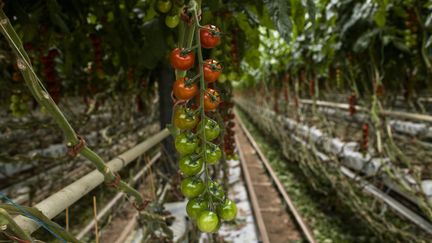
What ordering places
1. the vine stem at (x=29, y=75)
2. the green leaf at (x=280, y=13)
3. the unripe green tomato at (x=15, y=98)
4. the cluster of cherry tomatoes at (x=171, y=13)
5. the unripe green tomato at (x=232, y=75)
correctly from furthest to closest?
1. the unripe green tomato at (x=15, y=98)
2. the unripe green tomato at (x=232, y=75)
3. the green leaf at (x=280, y=13)
4. the cluster of cherry tomatoes at (x=171, y=13)
5. the vine stem at (x=29, y=75)

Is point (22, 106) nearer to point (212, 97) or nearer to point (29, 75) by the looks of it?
point (29, 75)

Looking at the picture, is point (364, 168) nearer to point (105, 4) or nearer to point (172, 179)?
point (172, 179)

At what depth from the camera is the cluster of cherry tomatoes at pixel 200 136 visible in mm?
779

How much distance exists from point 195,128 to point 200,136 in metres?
0.06

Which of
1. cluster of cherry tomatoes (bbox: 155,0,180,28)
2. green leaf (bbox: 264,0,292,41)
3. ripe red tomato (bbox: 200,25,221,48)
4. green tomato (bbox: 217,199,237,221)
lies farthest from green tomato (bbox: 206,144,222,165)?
green leaf (bbox: 264,0,292,41)

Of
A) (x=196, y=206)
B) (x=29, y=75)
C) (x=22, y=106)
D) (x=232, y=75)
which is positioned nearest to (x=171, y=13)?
(x=29, y=75)

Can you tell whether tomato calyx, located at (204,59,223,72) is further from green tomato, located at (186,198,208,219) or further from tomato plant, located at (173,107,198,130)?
green tomato, located at (186,198,208,219)

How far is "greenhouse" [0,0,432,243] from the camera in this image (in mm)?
855

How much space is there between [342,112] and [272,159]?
2175mm

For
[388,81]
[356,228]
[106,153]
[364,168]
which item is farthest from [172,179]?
[388,81]

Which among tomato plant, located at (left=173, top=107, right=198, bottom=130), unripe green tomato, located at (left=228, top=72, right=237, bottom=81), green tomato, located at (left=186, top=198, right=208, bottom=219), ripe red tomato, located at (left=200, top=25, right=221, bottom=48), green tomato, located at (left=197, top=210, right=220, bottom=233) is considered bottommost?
green tomato, located at (left=197, top=210, right=220, bottom=233)

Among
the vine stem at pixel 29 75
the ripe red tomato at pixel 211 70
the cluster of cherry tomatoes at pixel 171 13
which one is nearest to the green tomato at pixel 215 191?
the ripe red tomato at pixel 211 70

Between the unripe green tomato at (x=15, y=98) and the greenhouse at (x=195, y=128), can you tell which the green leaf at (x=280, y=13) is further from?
the unripe green tomato at (x=15, y=98)

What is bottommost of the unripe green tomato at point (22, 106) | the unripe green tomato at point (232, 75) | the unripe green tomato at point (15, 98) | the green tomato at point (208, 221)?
the green tomato at point (208, 221)
